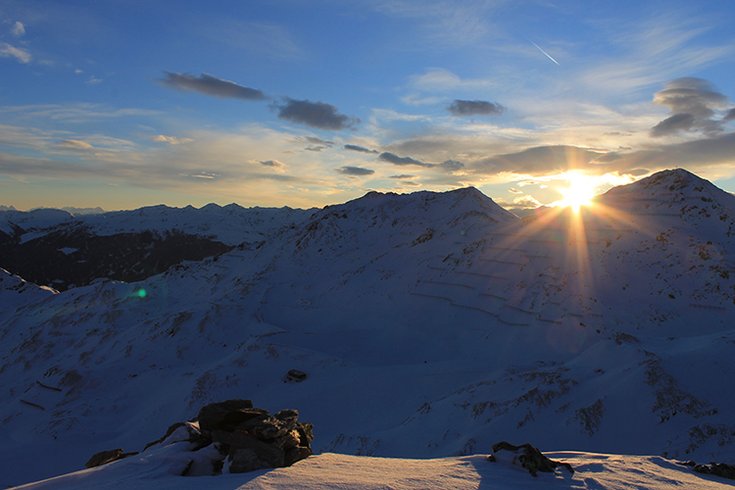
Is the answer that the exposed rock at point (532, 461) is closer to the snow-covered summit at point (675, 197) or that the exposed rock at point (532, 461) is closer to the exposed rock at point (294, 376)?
the exposed rock at point (294, 376)

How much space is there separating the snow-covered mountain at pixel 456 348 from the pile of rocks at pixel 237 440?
7721mm

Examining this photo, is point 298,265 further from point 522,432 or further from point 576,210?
point 522,432

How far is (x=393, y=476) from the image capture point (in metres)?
8.38

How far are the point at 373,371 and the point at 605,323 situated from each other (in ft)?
41.4

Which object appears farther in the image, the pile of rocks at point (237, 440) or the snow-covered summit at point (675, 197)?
the snow-covered summit at point (675, 197)

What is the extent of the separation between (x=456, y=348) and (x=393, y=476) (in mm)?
20463

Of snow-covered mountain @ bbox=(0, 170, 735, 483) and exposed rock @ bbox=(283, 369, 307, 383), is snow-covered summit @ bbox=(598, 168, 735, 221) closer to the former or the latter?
snow-covered mountain @ bbox=(0, 170, 735, 483)

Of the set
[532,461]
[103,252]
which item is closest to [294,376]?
[532,461]

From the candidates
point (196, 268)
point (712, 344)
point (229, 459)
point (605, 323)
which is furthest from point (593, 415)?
point (196, 268)

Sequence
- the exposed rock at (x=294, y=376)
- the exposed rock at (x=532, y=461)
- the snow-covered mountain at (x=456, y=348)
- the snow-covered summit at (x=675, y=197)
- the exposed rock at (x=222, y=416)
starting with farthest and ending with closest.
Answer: the snow-covered summit at (x=675, y=197) < the exposed rock at (x=294, y=376) < the snow-covered mountain at (x=456, y=348) < the exposed rock at (x=222, y=416) < the exposed rock at (x=532, y=461)

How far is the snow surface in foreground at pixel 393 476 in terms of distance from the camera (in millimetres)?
7730

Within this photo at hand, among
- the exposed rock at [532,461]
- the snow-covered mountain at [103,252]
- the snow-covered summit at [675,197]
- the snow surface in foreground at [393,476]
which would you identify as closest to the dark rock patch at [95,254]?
the snow-covered mountain at [103,252]

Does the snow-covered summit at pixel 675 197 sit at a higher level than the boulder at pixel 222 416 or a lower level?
higher

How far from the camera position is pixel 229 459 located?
9.04 meters
